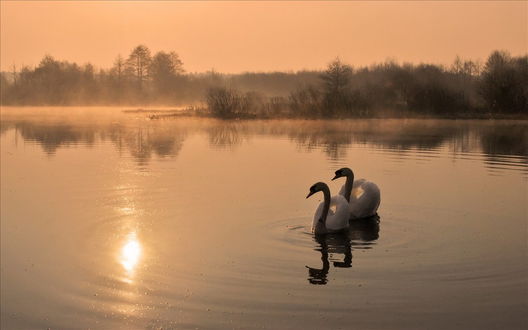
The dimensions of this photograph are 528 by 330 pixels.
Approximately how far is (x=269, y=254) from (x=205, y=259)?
944mm

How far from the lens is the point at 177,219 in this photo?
46.0 ft

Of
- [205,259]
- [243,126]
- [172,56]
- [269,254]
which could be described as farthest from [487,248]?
[172,56]

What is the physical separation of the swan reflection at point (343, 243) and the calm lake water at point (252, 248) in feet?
0.12

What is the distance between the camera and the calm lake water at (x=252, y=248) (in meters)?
8.76

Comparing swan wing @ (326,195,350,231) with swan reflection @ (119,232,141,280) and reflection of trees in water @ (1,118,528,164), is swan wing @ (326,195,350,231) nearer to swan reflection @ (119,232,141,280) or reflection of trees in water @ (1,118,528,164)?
swan reflection @ (119,232,141,280)

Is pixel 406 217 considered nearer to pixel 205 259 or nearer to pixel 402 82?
pixel 205 259

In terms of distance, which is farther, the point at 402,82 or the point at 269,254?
the point at 402,82

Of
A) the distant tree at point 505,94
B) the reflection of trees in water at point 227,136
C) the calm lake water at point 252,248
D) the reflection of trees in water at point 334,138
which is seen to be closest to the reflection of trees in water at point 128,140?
the reflection of trees in water at point 334,138

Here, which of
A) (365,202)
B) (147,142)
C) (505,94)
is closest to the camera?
(365,202)

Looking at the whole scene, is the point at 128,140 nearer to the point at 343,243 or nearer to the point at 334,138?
the point at 334,138

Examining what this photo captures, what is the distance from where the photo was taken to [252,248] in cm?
1170

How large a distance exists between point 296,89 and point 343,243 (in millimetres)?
53521

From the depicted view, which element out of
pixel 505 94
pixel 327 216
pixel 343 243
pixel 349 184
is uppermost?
pixel 505 94

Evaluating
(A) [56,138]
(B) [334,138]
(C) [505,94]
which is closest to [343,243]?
(B) [334,138]
